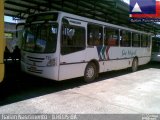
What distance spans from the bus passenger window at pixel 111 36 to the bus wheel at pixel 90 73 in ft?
4.85

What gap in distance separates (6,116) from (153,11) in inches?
604

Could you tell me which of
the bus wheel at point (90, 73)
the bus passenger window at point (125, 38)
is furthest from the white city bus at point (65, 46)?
the bus passenger window at point (125, 38)

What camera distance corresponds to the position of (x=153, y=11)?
1839 centimetres

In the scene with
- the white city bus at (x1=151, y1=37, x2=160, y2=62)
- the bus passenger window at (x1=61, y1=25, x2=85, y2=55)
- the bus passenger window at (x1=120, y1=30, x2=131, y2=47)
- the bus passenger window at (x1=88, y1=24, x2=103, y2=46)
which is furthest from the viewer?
the white city bus at (x1=151, y1=37, x2=160, y2=62)

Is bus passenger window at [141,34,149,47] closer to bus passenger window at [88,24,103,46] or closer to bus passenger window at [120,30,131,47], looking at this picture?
bus passenger window at [120,30,131,47]

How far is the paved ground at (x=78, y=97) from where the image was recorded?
6.52 m

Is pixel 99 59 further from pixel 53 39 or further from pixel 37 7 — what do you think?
pixel 37 7

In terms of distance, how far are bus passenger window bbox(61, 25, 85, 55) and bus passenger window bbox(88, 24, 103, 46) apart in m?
0.52

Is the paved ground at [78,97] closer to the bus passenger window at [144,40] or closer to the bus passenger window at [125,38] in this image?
the bus passenger window at [125,38]

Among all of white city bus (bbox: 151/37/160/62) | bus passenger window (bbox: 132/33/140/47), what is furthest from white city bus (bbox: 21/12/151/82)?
white city bus (bbox: 151/37/160/62)

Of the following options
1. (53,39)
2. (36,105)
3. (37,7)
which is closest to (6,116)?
(36,105)

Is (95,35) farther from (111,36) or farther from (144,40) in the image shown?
(144,40)

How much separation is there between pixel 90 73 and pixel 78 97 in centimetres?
285

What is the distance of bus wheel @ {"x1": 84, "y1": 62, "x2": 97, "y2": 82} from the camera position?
10.3m
